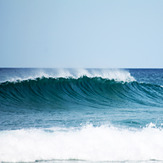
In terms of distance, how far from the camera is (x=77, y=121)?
7.32 m

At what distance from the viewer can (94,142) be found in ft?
18.4

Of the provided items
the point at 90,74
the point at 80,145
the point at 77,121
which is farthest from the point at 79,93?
the point at 80,145

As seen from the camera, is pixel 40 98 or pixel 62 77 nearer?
pixel 40 98

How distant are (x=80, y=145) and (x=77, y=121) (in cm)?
190

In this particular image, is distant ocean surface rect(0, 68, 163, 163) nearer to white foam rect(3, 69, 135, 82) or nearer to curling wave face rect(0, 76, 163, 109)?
curling wave face rect(0, 76, 163, 109)

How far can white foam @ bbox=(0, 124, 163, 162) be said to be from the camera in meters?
5.05

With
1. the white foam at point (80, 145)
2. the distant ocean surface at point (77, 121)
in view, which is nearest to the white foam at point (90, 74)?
the distant ocean surface at point (77, 121)

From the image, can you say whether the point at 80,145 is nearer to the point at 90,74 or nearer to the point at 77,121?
the point at 77,121

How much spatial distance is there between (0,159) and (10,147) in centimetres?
40

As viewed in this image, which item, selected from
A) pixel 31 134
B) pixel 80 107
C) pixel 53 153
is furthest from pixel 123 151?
pixel 80 107

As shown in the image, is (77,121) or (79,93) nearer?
(77,121)

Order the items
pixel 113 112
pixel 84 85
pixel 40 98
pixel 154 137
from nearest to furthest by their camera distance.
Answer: pixel 154 137 < pixel 113 112 < pixel 40 98 < pixel 84 85

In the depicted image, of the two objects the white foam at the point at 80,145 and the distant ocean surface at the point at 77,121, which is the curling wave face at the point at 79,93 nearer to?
the distant ocean surface at the point at 77,121

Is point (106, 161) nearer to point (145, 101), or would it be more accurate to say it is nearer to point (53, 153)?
point (53, 153)
